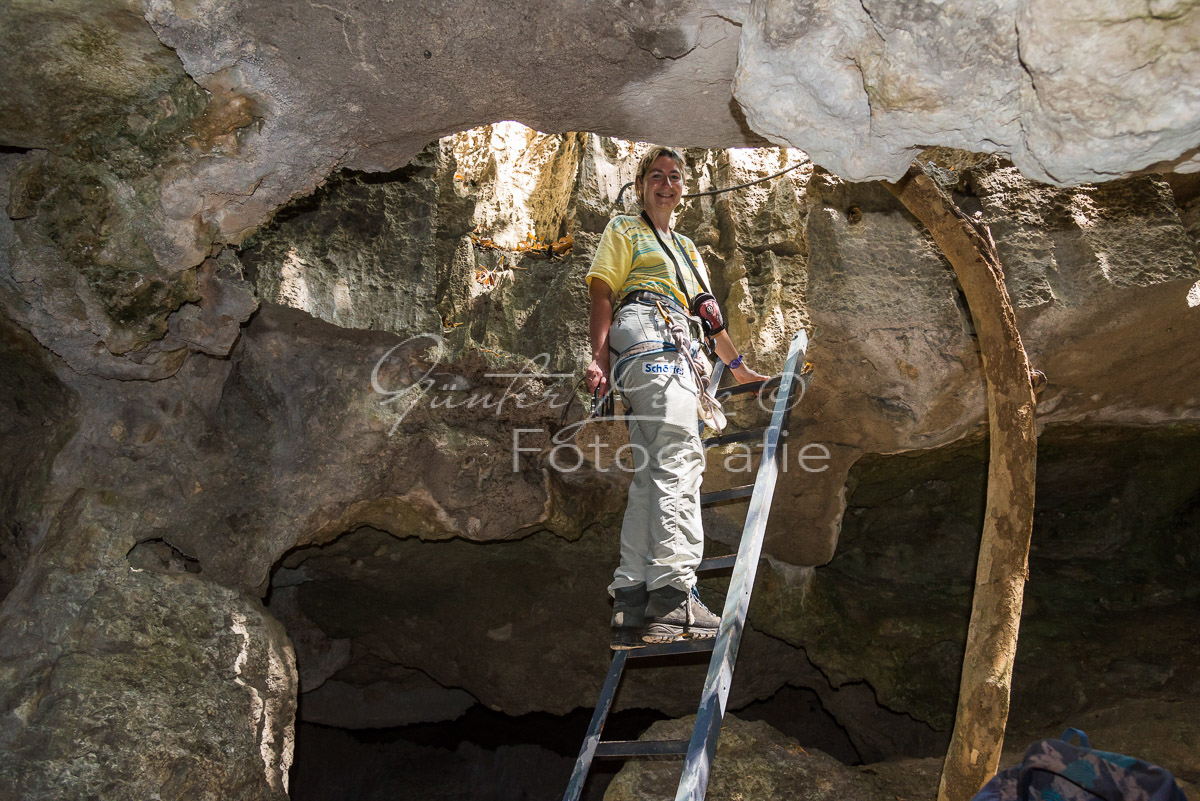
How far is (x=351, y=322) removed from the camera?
12.9ft

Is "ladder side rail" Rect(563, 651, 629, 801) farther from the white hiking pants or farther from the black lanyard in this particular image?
the black lanyard

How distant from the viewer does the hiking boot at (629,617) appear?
2.86 meters

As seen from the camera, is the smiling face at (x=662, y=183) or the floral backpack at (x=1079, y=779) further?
the smiling face at (x=662, y=183)

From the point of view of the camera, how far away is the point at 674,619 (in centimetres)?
285

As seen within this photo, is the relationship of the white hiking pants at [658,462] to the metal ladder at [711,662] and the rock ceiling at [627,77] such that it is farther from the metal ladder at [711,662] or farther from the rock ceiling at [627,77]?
the rock ceiling at [627,77]

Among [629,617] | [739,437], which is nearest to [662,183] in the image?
[739,437]

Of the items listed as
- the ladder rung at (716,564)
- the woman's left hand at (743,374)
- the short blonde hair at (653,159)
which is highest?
the short blonde hair at (653,159)

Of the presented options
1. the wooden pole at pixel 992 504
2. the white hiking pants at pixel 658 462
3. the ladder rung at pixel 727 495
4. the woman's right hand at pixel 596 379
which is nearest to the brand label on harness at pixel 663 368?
the white hiking pants at pixel 658 462

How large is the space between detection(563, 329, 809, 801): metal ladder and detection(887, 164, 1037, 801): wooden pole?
758 millimetres

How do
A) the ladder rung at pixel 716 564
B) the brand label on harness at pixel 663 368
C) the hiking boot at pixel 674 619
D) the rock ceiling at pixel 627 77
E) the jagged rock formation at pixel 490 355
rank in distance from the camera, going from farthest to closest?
the brand label on harness at pixel 663 368, the ladder rung at pixel 716 564, the hiking boot at pixel 674 619, the jagged rock formation at pixel 490 355, the rock ceiling at pixel 627 77

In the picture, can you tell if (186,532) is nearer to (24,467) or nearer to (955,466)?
(24,467)

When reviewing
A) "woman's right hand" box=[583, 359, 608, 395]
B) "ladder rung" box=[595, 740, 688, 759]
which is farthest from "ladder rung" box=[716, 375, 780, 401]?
"ladder rung" box=[595, 740, 688, 759]

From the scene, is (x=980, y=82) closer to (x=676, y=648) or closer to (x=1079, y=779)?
(x=1079, y=779)

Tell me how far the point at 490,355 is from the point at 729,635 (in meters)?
2.00
